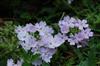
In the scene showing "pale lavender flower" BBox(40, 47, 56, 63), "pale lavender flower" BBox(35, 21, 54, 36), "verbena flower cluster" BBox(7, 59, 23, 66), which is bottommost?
"verbena flower cluster" BBox(7, 59, 23, 66)

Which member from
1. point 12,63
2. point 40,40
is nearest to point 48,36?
point 40,40

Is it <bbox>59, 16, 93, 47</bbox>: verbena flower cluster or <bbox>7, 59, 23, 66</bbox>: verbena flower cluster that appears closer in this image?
<bbox>7, 59, 23, 66</bbox>: verbena flower cluster

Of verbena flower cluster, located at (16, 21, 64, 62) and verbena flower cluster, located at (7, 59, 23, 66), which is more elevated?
verbena flower cluster, located at (16, 21, 64, 62)

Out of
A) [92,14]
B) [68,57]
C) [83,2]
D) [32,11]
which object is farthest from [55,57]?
[32,11]

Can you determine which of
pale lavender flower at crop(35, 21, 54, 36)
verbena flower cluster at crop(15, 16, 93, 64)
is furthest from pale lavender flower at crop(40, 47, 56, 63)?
pale lavender flower at crop(35, 21, 54, 36)

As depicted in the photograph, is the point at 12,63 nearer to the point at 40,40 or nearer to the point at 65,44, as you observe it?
the point at 40,40

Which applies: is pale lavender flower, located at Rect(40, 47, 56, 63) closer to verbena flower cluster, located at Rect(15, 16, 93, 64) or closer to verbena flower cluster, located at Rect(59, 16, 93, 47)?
verbena flower cluster, located at Rect(15, 16, 93, 64)

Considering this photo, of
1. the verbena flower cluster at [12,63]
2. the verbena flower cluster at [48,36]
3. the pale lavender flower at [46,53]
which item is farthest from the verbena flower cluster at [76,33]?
the verbena flower cluster at [12,63]

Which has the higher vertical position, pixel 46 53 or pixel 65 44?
pixel 65 44

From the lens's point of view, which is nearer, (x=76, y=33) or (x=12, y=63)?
(x=12, y=63)
